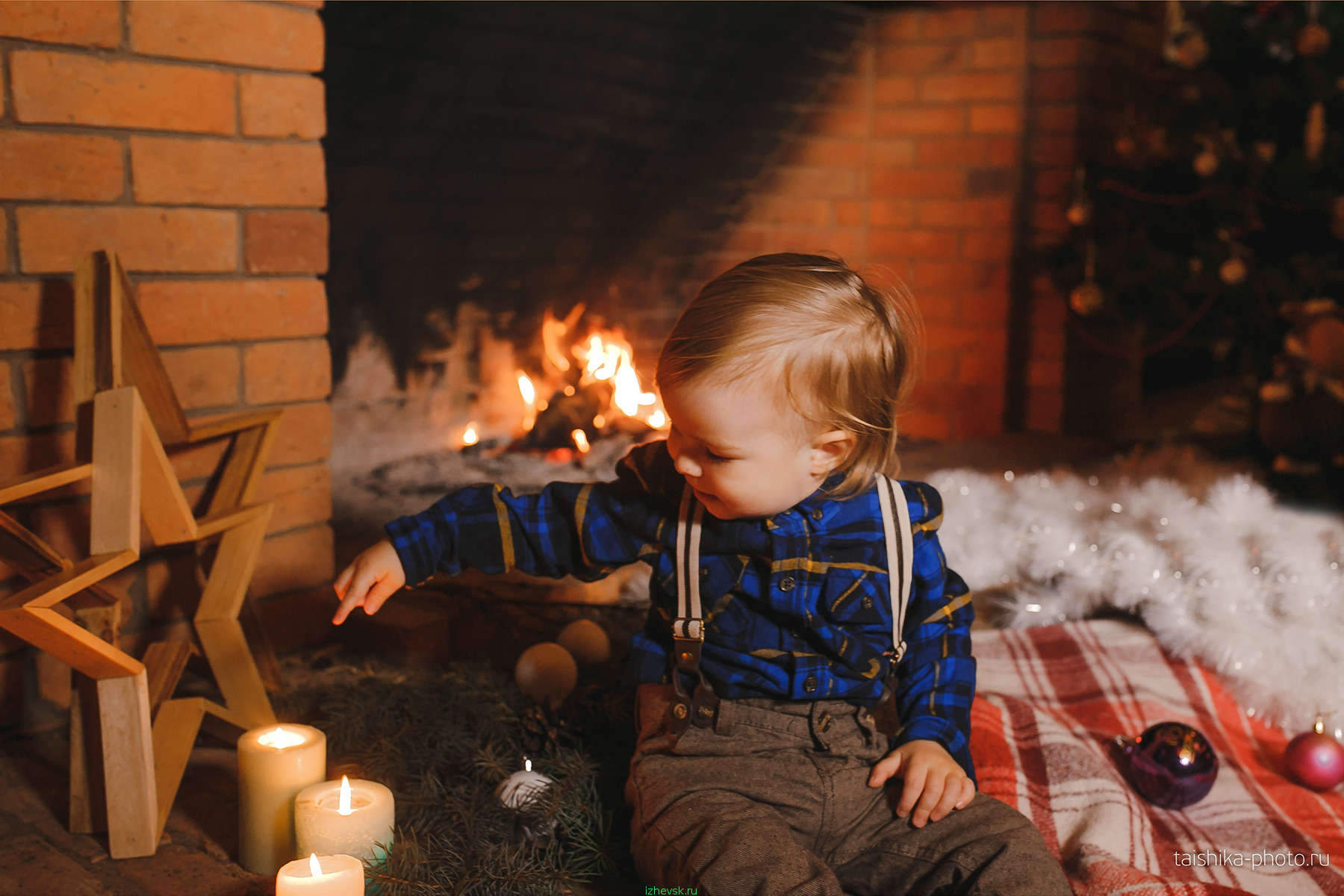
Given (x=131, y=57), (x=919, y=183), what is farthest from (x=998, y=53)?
(x=131, y=57)

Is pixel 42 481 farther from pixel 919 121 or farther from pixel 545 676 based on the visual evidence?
pixel 919 121

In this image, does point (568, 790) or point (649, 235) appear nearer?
point (568, 790)

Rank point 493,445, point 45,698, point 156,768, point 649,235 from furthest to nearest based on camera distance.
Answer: point 649,235
point 493,445
point 45,698
point 156,768

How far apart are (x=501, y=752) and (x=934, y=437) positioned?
2262mm

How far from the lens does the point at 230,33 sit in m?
1.61

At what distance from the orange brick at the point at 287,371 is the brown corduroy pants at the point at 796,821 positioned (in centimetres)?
87

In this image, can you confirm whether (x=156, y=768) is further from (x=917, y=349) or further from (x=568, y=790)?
(x=917, y=349)

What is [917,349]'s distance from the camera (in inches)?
48.1

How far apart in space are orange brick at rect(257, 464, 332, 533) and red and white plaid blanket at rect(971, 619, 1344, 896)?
3.74ft

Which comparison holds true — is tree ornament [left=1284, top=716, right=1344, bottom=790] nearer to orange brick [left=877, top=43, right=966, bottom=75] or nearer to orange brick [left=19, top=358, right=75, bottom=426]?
orange brick [left=19, top=358, right=75, bottom=426]

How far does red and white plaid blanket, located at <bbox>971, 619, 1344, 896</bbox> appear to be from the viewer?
4.14ft

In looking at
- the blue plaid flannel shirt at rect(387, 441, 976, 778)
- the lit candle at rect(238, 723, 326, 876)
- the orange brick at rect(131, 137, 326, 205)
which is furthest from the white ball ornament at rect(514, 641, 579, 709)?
the orange brick at rect(131, 137, 326, 205)

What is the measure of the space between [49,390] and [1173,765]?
163 centimetres

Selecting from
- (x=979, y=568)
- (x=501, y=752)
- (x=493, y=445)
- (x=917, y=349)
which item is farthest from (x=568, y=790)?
(x=493, y=445)
